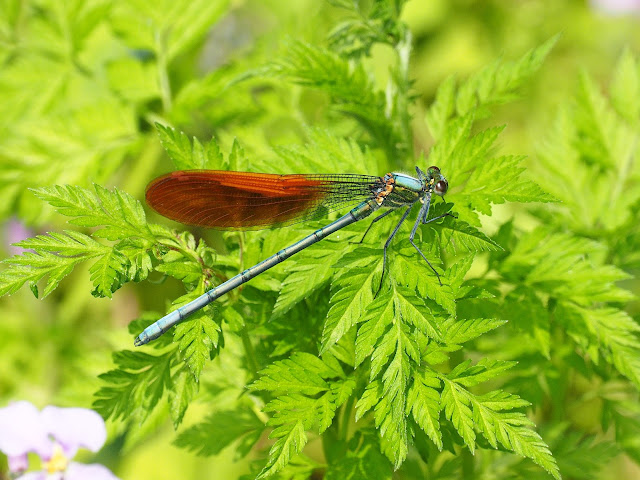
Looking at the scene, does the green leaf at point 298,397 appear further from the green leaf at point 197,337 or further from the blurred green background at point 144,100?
the blurred green background at point 144,100

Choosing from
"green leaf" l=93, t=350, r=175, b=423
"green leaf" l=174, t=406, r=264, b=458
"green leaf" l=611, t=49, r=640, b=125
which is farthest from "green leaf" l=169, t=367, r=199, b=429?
"green leaf" l=611, t=49, r=640, b=125

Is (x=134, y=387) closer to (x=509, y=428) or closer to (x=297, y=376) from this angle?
(x=297, y=376)

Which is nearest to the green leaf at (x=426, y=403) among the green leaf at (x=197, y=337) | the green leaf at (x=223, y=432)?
the green leaf at (x=197, y=337)

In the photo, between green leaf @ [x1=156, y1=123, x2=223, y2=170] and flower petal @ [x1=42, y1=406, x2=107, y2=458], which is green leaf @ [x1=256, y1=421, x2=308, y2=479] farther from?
green leaf @ [x1=156, y1=123, x2=223, y2=170]

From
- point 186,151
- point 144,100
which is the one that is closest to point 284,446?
point 186,151

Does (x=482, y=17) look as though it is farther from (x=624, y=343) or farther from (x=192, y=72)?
(x=624, y=343)

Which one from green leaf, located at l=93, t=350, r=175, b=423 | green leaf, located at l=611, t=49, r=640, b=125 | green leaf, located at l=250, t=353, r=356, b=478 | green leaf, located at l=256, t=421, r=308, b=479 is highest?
green leaf, located at l=611, t=49, r=640, b=125
